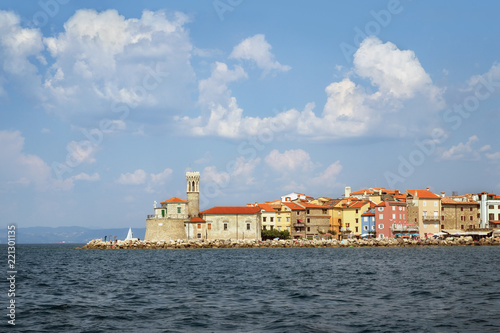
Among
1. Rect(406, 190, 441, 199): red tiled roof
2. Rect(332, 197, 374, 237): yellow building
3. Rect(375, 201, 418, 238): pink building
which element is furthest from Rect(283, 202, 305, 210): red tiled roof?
Rect(406, 190, 441, 199): red tiled roof

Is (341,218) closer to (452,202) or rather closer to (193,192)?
(452,202)

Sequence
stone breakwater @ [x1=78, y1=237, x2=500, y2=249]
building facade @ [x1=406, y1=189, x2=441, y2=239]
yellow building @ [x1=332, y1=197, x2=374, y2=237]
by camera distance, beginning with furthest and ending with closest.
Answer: yellow building @ [x1=332, y1=197, x2=374, y2=237] < building facade @ [x1=406, y1=189, x2=441, y2=239] < stone breakwater @ [x1=78, y1=237, x2=500, y2=249]

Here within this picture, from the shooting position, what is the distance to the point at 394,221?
9156 cm

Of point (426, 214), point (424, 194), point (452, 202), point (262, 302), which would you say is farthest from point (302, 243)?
point (262, 302)

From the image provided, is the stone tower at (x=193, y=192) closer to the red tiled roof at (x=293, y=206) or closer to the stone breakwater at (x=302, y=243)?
the stone breakwater at (x=302, y=243)

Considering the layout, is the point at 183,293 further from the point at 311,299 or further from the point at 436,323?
the point at 436,323

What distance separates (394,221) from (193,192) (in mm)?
32446

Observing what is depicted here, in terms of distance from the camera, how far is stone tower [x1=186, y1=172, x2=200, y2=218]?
299 feet

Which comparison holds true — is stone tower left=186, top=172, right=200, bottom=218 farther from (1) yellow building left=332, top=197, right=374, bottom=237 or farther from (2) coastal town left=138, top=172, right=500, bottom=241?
(1) yellow building left=332, top=197, right=374, bottom=237

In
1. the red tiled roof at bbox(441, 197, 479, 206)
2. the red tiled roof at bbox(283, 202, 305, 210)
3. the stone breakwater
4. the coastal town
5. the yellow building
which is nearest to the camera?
the stone breakwater

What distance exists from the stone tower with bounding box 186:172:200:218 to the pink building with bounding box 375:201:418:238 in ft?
96.1

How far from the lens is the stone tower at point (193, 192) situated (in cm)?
9106

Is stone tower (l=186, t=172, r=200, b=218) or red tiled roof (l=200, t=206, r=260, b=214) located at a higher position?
stone tower (l=186, t=172, r=200, b=218)

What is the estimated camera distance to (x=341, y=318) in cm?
1908
